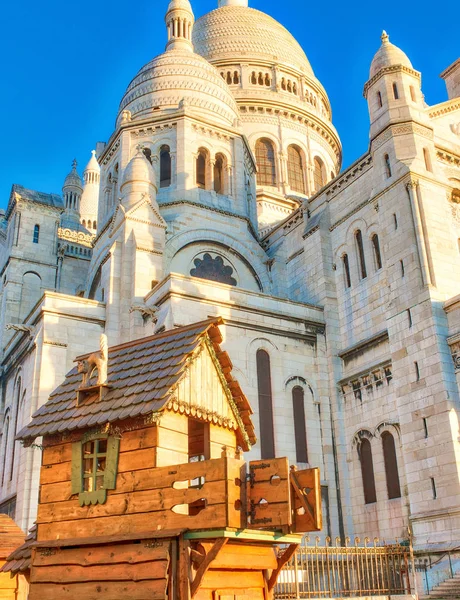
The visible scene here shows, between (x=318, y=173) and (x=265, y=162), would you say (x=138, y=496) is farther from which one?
(x=318, y=173)

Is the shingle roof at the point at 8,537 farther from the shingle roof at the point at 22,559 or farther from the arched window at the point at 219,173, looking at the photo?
the arched window at the point at 219,173

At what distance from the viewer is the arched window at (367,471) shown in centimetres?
2442

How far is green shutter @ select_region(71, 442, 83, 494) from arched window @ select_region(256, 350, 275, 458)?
15530mm

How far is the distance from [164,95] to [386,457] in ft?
74.6

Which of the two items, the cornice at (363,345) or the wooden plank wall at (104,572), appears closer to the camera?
the wooden plank wall at (104,572)

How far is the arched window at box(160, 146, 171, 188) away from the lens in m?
34.3

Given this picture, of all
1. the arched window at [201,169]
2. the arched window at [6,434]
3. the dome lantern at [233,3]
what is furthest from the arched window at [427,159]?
the dome lantern at [233,3]

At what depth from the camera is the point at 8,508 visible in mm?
26422

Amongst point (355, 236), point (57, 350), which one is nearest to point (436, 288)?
point (355, 236)

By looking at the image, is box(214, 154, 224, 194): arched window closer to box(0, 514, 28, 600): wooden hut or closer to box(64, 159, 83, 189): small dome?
box(0, 514, 28, 600): wooden hut

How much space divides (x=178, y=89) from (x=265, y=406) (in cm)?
1939

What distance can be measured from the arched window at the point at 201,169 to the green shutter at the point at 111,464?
2619 cm

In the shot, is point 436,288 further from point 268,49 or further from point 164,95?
point 268,49

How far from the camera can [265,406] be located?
83.6 ft
